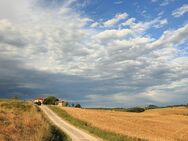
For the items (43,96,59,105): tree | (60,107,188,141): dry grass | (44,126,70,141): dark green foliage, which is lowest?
(44,126,70,141): dark green foliage

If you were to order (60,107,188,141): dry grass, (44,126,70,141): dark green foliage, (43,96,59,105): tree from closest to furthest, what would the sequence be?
(44,126,70,141): dark green foliage, (60,107,188,141): dry grass, (43,96,59,105): tree

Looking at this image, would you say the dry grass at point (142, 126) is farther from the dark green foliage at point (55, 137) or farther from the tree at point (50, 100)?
the tree at point (50, 100)

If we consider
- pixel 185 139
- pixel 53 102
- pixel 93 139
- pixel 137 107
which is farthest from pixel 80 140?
pixel 53 102

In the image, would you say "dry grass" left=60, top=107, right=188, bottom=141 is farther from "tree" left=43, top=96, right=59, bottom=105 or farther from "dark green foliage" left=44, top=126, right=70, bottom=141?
"tree" left=43, top=96, right=59, bottom=105

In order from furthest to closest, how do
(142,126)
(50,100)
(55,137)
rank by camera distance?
(50,100) < (142,126) < (55,137)

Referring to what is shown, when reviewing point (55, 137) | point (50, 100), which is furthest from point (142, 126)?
point (50, 100)

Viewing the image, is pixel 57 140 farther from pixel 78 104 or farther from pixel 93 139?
pixel 78 104

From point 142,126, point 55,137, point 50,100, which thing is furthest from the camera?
point 50,100

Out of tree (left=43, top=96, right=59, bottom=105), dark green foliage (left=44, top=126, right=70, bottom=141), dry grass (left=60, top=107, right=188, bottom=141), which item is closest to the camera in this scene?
dark green foliage (left=44, top=126, right=70, bottom=141)

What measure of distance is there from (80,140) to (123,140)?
153 inches

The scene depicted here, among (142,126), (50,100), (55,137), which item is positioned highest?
(50,100)

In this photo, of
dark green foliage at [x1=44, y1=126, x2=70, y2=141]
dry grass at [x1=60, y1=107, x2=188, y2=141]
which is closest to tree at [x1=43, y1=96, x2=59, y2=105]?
dry grass at [x1=60, y1=107, x2=188, y2=141]

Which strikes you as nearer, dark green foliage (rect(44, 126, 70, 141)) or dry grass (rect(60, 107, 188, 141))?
dark green foliage (rect(44, 126, 70, 141))

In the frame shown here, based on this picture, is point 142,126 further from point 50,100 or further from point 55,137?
point 50,100
